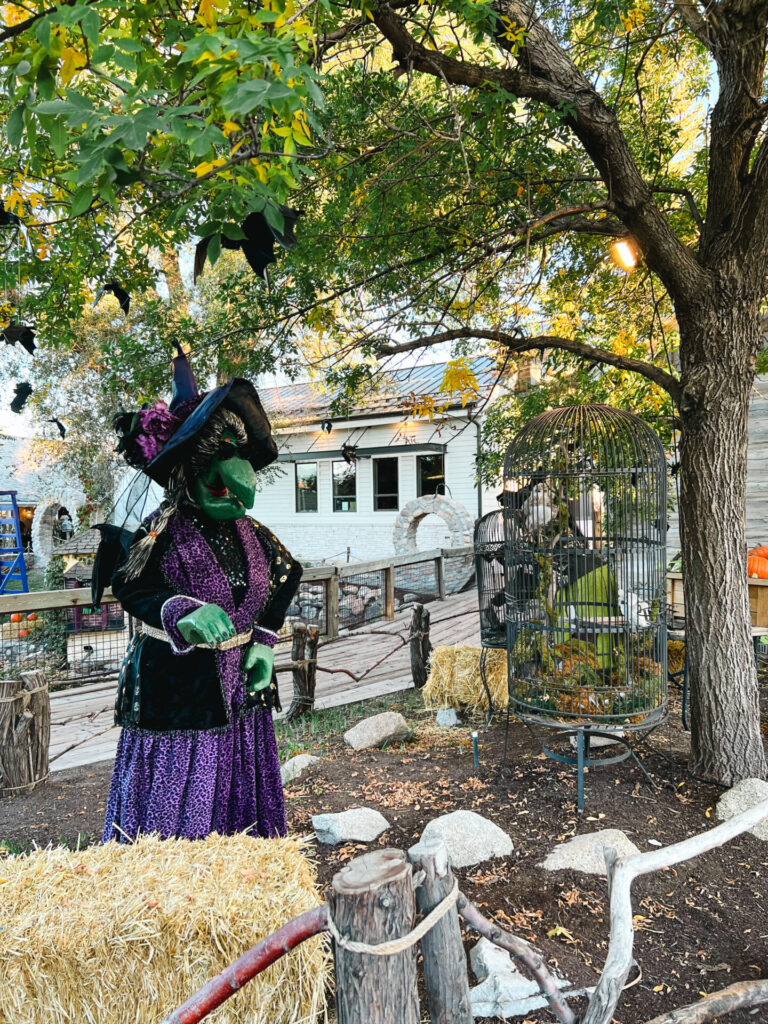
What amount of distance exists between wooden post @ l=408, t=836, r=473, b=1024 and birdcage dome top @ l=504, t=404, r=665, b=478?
2.51 m

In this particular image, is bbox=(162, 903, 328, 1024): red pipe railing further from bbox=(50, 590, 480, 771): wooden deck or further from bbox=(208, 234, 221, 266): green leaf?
bbox=(50, 590, 480, 771): wooden deck

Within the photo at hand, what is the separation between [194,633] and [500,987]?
1510 mm

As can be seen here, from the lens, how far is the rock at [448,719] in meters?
5.02

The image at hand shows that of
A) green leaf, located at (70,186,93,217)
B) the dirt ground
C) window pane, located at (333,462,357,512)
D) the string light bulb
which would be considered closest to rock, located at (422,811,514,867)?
the dirt ground

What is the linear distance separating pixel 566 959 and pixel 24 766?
10.7 feet

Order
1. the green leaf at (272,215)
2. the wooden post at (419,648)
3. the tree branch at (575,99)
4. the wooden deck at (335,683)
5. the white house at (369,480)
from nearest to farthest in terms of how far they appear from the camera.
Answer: the green leaf at (272,215) → the tree branch at (575,99) → the wooden deck at (335,683) → the wooden post at (419,648) → the white house at (369,480)

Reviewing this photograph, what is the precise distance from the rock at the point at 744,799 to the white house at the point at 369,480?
8.65 metres

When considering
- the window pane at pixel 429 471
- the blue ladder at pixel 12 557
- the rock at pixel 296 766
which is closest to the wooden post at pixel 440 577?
the window pane at pixel 429 471

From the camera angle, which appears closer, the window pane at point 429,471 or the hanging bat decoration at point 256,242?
the hanging bat decoration at point 256,242

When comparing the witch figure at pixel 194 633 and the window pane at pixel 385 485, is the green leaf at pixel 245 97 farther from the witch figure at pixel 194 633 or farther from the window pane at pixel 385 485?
the window pane at pixel 385 485

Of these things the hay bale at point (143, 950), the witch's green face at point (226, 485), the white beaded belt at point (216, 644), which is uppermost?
the witch's green face at point (226, 485)

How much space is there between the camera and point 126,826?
7.17 feet

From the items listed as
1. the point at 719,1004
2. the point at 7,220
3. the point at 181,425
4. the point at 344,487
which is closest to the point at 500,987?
the point at 719,1004

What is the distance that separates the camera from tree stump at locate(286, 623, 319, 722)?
16.7ft
